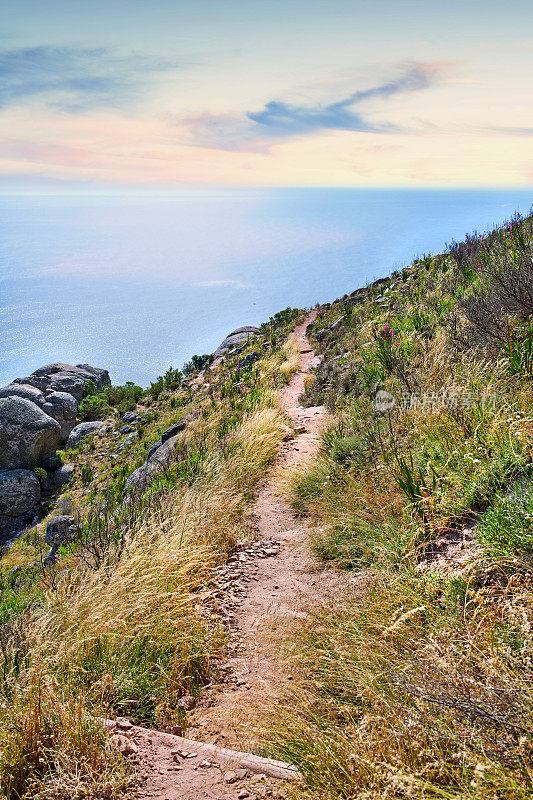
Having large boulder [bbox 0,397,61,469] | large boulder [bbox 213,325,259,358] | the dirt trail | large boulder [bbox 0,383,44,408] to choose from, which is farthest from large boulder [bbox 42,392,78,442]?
the dirt trail

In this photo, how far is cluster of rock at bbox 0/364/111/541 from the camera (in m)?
21.7

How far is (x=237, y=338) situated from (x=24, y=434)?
13.6 meters

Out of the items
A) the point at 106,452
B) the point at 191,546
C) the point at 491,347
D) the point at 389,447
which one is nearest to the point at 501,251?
the point at 491,347

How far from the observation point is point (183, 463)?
7.35 m

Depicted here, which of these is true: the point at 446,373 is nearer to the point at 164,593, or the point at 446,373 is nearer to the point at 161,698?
the point at 164,593

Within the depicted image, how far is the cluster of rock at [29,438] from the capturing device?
21719mm

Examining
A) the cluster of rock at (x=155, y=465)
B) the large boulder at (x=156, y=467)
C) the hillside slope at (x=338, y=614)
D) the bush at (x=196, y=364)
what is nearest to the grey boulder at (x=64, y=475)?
the bush at (x=196, y=364)

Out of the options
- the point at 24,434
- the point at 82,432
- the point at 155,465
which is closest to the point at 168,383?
the point at 82,432

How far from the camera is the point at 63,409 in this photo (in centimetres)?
2761

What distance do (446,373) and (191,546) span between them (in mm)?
3792

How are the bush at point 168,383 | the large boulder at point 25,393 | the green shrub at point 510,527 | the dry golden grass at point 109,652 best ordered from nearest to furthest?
the dry golden grass at point 109,652 < the green shrub at point 510,527 < the bush at point 168,383 < the large boulder at point 25,393

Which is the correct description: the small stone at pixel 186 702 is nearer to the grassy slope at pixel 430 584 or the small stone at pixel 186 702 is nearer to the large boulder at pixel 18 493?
the grassy slope at pixel 430 584

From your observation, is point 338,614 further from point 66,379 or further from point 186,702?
point 66,379

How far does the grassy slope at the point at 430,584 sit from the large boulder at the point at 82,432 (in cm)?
2165
